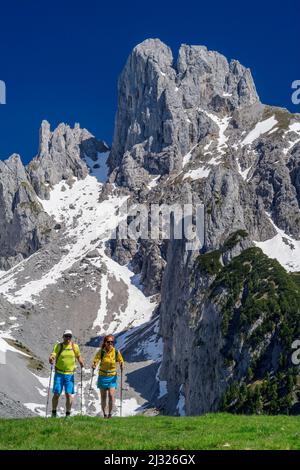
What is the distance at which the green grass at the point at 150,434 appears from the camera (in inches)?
671

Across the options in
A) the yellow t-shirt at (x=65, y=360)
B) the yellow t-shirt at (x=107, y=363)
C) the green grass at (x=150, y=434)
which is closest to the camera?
the green grass at (x=150, y=434)

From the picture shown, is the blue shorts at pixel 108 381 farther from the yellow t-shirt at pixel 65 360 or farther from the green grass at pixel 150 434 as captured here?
the green grass at pixel 150 434

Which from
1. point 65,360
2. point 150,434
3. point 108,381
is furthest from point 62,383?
point 150,434

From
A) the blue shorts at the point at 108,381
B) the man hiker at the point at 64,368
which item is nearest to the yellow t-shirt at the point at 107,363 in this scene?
the blue shorts at the point at 108,381

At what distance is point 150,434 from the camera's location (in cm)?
1972

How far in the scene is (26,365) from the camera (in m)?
167

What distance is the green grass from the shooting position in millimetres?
17031

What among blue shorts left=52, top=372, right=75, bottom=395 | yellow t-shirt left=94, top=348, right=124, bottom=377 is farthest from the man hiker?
yellow t-shirt left=94, top=348, right=124, bottom=377

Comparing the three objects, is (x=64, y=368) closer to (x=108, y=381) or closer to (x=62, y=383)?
(x=62, y=383)

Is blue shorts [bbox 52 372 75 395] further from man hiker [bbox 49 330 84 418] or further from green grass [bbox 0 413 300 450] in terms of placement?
green grass [bbox 0 413 300 450]
